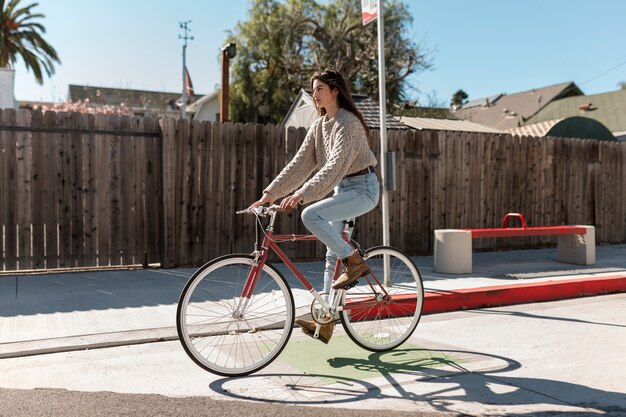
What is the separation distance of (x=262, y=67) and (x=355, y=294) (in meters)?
36.5

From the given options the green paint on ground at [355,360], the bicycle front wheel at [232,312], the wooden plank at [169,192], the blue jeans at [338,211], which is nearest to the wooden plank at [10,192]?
the wooden plank at [169,192]

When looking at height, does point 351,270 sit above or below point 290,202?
below

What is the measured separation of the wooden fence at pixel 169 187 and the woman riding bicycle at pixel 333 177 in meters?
4.46

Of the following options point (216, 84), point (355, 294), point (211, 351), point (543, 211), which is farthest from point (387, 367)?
point (216, 84)

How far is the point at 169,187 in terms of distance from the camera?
28.2 ft

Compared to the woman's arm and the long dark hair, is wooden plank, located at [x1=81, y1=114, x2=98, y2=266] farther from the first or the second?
the long dark hair

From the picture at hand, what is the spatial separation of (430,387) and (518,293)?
357cm

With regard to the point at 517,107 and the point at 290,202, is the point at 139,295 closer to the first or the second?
the point at 290,202

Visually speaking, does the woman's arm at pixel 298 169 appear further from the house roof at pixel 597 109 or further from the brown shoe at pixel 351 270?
the house roof at pixel 597 109

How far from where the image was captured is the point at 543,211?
11953 mm

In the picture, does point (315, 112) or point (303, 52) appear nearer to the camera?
point (315, 112)

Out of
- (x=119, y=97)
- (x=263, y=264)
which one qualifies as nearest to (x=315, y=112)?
(x=263, y=264)

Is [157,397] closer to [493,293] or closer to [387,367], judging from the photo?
[387,367]

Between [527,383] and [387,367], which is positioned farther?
[387,367]
